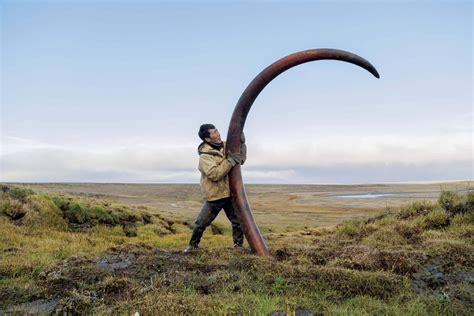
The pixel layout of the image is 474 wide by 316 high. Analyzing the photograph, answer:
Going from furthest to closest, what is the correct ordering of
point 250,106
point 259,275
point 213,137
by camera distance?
point 213,137, point 250,106, point 259,275

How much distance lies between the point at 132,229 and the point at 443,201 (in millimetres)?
9071

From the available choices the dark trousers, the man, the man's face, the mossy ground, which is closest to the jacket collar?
the man

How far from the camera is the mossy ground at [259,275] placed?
464cm

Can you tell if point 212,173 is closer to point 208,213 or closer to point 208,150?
point 208,150

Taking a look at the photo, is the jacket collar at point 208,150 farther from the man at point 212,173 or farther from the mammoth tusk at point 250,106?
the mammoth tusk at point 250,106

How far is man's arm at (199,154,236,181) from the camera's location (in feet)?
25.2

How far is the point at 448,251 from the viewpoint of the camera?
23.5 feet

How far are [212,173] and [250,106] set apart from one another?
1.43 metres

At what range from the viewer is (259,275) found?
5.84 meters

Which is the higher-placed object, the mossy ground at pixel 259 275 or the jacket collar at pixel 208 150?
the jacket collar at pixel 208 150

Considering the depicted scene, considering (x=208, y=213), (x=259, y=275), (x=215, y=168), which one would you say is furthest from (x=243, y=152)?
(x=259, y=275)

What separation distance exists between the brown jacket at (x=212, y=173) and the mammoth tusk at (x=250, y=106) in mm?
223

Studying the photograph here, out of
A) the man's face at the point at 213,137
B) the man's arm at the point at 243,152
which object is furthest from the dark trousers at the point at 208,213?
the man's face at the point at 213,137

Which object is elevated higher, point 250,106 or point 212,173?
point 250,106
